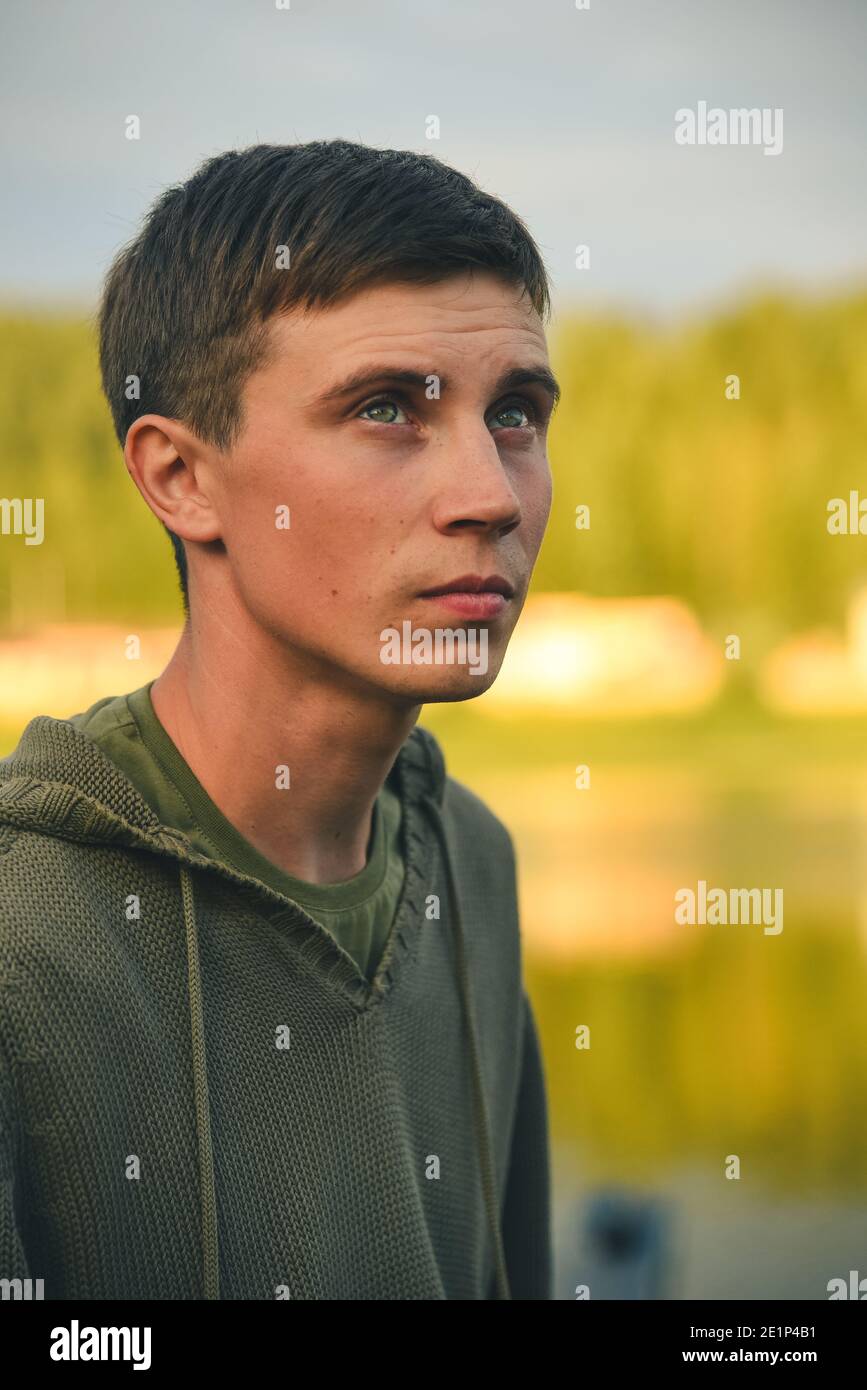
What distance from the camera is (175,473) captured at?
1255 millimetres

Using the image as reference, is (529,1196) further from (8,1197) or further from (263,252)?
(263,252)

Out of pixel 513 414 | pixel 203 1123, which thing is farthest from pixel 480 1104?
pixel 513 414

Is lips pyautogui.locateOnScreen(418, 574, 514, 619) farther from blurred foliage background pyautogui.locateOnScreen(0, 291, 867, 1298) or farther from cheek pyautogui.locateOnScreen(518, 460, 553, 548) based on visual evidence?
blurred foliage background pyautogui.locateOnScreen(0, 291, 867, 1298)

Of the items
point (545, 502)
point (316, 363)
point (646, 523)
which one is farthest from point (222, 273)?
point (646, 523)

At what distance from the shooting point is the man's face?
3.76ft

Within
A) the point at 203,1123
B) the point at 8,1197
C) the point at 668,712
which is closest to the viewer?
the point at 8,1197

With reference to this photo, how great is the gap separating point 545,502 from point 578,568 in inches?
328

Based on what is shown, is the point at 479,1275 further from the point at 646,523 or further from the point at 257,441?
the point at 646,523

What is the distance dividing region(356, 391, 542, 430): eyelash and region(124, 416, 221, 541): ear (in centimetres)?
15

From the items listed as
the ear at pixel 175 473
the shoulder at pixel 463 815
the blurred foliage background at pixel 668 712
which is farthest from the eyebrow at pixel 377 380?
the blurred foliage background at pixel 668 712

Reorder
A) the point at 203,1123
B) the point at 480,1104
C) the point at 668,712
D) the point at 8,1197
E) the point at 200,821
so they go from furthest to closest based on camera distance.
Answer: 1. the point at 668,712
2. the point at 480,1104
3. the point at 200,821
4. the point at 203,1123
5. the point at 8,1197

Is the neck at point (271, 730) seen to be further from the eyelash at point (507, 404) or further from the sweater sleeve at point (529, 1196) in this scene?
the sweater sleeve at point (529, 1196)

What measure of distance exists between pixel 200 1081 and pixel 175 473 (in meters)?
0.52

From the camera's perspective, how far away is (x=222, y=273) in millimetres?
1203
